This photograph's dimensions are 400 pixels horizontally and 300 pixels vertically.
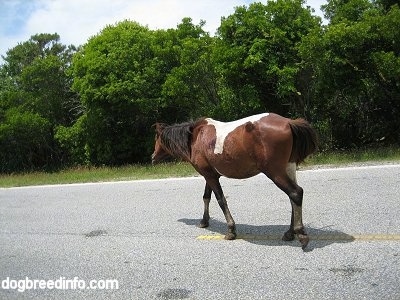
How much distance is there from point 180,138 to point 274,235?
2.08m

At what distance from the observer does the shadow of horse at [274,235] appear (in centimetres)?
550

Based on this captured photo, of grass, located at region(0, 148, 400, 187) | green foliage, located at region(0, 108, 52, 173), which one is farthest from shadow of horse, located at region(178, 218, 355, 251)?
green foliage, located at region(0, 108, 52, 173)

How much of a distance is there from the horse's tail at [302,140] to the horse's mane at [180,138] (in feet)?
5.64

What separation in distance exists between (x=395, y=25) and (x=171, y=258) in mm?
11850

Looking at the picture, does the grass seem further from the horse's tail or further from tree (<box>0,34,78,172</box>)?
tree (<box>0,34,78,172</box>)

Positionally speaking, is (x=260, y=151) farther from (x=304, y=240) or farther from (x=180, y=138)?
(x=180, y=138)

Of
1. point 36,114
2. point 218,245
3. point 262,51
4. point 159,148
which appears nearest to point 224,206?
point 218,245

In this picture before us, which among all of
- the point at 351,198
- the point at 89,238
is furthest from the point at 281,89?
the point at 89,238

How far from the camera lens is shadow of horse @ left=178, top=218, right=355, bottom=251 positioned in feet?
18.1

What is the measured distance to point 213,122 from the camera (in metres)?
6.46

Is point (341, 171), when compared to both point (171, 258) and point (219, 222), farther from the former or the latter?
point (171, 258)

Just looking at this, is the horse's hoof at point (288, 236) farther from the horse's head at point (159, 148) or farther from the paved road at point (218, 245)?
the horse's head at point (159, 148)

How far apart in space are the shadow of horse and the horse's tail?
42.6 inches

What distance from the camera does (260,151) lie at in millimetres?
5539
